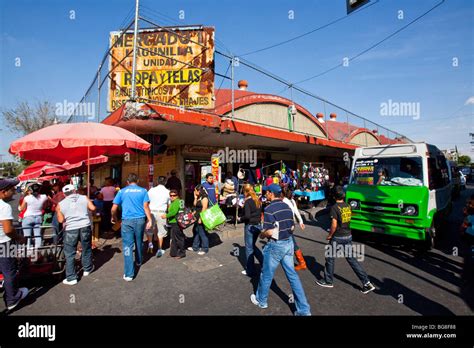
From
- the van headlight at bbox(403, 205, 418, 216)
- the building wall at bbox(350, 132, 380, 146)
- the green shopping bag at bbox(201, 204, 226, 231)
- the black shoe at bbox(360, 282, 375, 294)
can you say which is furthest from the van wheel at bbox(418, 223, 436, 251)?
the building wall at bbox(350, 132, 380, 146)

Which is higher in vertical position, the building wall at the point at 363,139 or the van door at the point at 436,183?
the building wall at the point at 363,139

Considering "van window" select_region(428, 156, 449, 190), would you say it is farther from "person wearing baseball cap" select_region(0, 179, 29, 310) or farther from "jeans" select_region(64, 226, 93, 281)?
"person wearing baseball cap" select_region(0, 179, 29, 310)

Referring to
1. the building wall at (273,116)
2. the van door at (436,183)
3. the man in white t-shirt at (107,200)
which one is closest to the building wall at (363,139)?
the building wall at (273,116)

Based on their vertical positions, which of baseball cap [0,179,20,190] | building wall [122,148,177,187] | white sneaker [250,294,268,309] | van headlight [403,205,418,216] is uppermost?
building wall [122,148,177,187]

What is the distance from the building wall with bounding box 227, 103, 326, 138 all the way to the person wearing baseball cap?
8272mm

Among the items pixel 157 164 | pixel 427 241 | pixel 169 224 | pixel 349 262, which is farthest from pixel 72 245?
pixel 157 164

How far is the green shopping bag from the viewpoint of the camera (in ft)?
17.5

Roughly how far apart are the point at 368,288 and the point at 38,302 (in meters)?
5.18

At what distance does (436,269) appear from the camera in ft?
15.3

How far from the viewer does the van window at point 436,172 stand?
20.0 ft

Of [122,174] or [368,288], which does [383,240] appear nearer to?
[368,288]

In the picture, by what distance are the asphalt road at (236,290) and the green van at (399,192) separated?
2.27 ft

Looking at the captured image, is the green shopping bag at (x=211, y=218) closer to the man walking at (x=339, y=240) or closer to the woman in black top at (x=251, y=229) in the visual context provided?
the woman in black top at (x=251, y=229)
